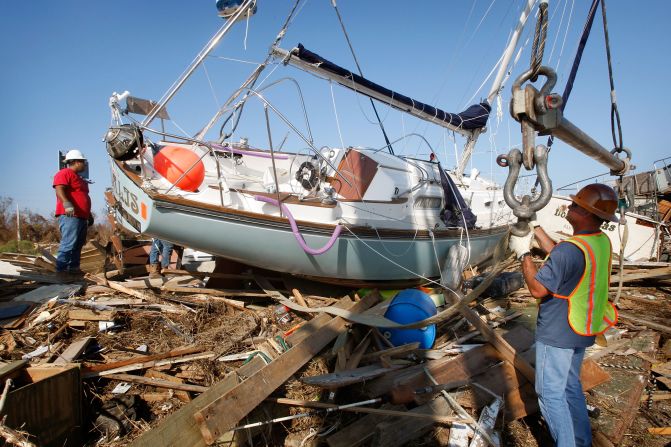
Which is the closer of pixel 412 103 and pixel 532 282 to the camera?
pixel 532 282

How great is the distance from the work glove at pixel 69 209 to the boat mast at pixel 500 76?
7660 millimetres

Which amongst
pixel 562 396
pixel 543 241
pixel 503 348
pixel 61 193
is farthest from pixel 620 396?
pixel 61 193

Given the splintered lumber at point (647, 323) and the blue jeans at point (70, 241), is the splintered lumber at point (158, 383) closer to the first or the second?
the blue jeans at point (70, 241)

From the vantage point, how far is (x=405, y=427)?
2.59 meters

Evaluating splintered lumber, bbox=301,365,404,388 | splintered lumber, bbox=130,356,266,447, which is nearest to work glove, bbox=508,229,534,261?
splintered lumber, bbox=301,365,404,388

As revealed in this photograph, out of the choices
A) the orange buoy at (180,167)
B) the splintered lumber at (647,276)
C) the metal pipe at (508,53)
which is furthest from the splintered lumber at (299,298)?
the metal pipe at (508,53)

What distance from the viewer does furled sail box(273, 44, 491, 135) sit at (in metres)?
5.97

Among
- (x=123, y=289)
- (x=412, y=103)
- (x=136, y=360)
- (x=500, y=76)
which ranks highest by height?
(x=500, y=76)

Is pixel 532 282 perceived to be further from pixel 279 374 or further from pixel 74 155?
pixel 74 155

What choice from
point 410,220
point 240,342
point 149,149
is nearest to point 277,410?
point 240,342

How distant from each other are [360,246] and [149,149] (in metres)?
3.21

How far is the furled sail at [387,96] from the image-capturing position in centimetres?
597

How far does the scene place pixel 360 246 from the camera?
16.1ft

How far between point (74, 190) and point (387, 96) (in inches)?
207
